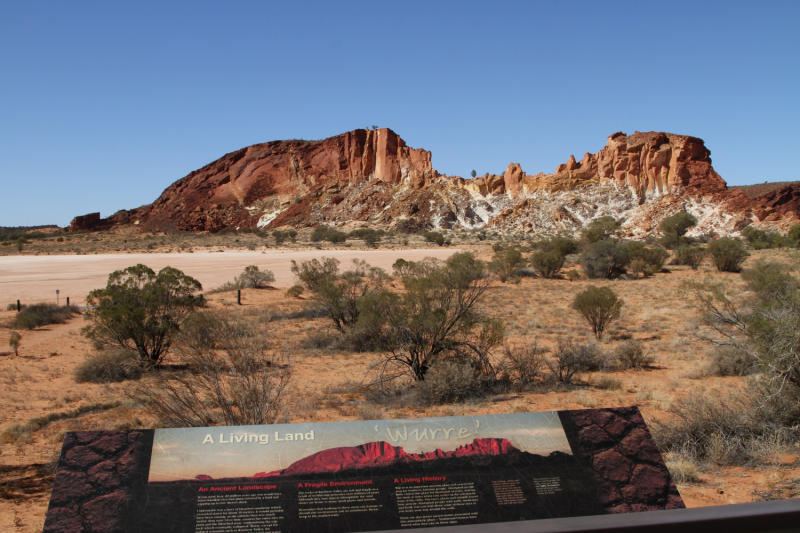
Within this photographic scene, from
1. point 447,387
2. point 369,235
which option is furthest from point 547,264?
point 369,235

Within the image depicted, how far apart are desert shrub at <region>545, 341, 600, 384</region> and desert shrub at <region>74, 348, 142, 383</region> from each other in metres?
9.28

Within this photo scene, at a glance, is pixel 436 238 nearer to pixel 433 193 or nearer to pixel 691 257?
pixel 433 193

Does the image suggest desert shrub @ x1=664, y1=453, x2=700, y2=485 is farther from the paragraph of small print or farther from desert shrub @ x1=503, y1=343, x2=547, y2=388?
desert shrub @ x1=503, y1=343, x2=547, y2=388

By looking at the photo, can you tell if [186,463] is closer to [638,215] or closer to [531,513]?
[531,513]

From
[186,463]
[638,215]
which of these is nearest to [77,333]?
[186,463]

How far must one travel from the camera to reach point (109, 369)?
11266 millimetres

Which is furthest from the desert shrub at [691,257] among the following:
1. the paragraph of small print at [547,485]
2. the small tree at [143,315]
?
the paragraph of small print at [547,485]

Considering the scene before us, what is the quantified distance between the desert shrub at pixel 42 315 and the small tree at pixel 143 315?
517 centimetres

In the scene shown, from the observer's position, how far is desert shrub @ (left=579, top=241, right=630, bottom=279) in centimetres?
2805

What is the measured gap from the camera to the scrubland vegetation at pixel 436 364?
6.27 m

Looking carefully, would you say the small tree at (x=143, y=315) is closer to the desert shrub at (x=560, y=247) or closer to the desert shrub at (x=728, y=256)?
the desert shrub at (x=728, y=256)

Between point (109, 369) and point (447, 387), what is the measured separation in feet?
25.0

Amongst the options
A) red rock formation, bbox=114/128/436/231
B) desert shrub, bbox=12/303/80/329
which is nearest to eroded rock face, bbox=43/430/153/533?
desert shrub, bbox=12/303/80/329

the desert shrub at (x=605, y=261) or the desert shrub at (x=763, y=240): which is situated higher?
the desert shrub at (x=763, y=240)
